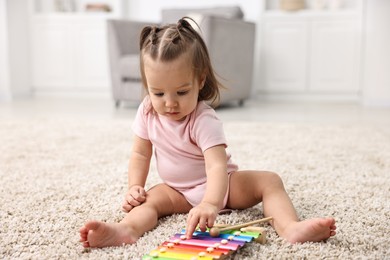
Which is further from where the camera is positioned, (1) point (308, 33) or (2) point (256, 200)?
(1) point (308, 33)

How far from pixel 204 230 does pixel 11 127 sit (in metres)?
1.94

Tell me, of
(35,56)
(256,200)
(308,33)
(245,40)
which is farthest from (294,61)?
(256,200)

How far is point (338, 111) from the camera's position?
12.1ft

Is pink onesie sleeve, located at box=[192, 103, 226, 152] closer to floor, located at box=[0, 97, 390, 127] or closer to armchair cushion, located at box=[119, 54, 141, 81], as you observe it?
floor, located at box=[0, 97, 390, 127]

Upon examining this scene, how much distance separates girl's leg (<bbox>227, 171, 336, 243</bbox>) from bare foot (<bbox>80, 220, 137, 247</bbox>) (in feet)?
0.91

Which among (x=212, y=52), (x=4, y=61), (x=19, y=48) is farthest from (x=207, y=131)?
(x=19, y=48)

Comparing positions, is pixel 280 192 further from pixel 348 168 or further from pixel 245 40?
pixel 245 40

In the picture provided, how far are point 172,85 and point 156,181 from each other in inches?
21.3

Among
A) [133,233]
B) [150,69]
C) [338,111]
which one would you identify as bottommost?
[338,111]

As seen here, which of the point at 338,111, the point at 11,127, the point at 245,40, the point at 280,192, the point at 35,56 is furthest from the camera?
the point at 35,56

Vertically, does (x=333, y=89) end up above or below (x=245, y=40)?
below

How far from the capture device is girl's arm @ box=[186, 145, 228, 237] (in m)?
0.88

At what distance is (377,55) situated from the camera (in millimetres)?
4125

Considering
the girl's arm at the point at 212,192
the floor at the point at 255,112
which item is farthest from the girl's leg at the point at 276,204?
the floor at the point at 255,112
